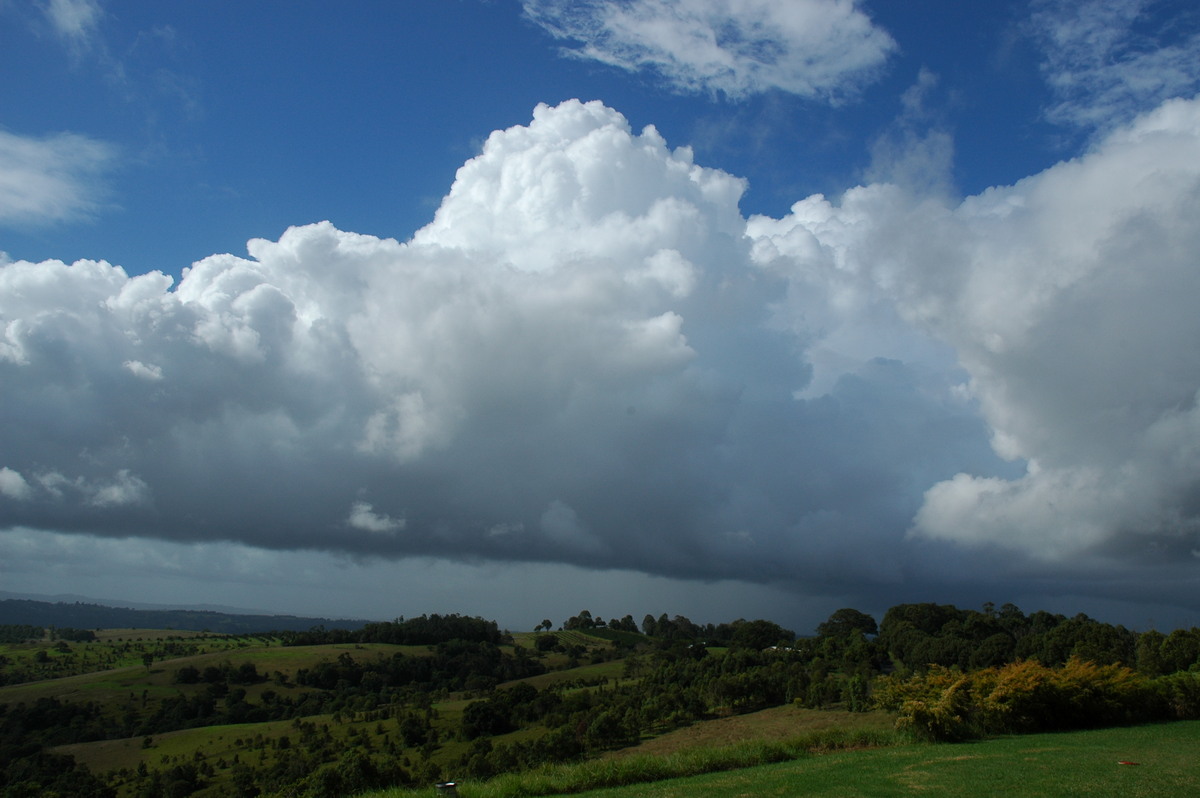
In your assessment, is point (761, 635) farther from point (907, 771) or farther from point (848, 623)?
point (907, 771)

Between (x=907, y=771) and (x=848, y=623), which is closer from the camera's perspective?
(x=907, y=771)

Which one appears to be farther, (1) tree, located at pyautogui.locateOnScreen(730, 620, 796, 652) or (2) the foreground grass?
(1) tree, located at pyautogui.locateOnScreen(730, 620, 796, 652)

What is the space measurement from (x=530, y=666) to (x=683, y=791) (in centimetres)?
11861

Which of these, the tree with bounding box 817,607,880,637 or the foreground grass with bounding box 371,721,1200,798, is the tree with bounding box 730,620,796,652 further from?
the foreground grass with bounding box 371,721,1200,798

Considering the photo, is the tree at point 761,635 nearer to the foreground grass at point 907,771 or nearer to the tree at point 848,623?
the tree at point 848,623

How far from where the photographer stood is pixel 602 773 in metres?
23.1

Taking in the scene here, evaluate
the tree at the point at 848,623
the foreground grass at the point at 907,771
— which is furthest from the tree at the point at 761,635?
the foreground grass at the point at 907,771

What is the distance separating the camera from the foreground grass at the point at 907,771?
17.3 m

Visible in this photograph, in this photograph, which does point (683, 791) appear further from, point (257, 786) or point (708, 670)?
point (708, 670)

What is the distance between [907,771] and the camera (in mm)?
20531

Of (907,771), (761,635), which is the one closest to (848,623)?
(761,635)

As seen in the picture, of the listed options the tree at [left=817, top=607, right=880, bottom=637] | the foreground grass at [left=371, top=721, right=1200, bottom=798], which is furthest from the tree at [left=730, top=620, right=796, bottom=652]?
the foreground grass at [left=371, top=721, right=1200, bottom=798]

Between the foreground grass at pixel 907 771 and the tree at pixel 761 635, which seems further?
the tree at pixel 761 635

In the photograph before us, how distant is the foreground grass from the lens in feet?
56.8
